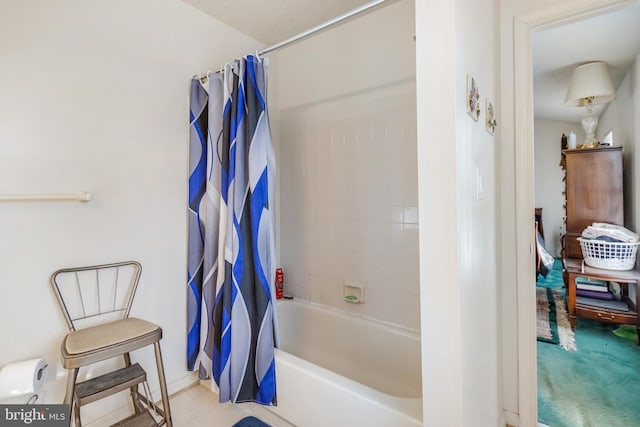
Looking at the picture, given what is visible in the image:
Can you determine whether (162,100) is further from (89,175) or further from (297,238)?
(297,238)

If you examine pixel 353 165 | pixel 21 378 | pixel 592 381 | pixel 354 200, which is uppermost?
pixel 353 165

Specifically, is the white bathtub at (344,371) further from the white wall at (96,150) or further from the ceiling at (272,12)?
the ceiling at (272,12)

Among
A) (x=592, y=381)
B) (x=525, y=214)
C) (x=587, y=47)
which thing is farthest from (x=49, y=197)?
(x=587, y=47)

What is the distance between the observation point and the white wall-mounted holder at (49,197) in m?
1.25

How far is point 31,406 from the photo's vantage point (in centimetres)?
118

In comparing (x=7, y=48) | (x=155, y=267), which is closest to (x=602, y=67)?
(x=155, y=267)

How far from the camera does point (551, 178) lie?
570cm

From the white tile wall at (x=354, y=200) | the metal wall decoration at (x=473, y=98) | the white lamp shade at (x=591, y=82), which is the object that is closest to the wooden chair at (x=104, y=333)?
the white tile wall at (x=354, y=200)

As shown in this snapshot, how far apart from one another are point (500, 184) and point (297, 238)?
1498mm

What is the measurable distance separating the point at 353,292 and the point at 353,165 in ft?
2.97

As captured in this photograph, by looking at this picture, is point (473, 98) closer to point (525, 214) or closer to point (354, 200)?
point (525, 214)

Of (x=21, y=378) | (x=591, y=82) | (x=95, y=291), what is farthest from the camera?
(x=591, y=82)

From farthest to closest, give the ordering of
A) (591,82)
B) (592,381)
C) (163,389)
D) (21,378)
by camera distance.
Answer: (591,82) → (592,381) → (163,389) → (21,378)
